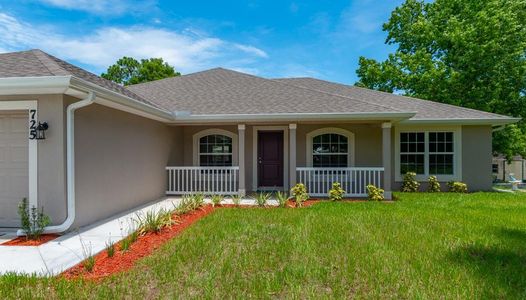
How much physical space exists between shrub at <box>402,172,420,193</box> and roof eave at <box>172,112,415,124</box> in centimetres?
287

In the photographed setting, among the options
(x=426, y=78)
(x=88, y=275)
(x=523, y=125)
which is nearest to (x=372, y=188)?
(x=88, y=275)

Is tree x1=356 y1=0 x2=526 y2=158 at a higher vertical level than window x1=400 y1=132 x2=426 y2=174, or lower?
higher

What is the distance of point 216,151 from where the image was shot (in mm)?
10820

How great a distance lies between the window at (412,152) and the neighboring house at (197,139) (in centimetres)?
4

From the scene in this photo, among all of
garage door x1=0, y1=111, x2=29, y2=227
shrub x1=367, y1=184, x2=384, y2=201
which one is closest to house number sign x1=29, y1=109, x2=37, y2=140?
garage door x1=0, y1=111, x2=29, y2=227

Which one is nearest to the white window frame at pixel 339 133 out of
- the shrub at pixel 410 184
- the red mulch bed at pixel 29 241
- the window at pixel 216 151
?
the shrub at pixel 410 184

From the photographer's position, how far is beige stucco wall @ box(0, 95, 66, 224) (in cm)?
515

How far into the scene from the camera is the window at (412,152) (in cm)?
1084

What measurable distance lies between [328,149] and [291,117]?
106 inches

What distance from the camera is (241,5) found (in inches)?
503

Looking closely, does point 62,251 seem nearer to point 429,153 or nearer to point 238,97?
point 238,97

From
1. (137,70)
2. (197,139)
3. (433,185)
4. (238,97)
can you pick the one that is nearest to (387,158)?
(433,185)

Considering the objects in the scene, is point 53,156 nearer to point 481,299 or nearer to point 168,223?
point 168,223

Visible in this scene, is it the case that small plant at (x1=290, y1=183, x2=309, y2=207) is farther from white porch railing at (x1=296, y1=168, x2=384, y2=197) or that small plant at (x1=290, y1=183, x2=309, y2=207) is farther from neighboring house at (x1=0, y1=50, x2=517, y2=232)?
white porch railing at (x1=296, y1=168, x2=384, y2=197)
